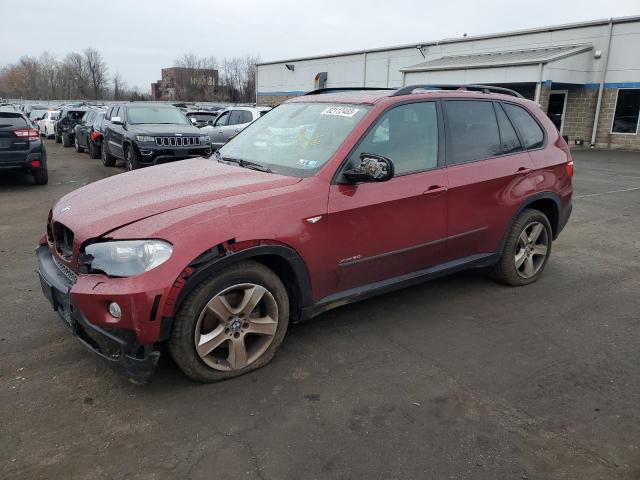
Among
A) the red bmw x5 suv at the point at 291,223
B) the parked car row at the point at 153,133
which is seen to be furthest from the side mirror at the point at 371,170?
the parked car row at the point at 153,133

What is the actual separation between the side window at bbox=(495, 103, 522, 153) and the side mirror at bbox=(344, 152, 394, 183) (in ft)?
5.66

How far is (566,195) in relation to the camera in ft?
17.0

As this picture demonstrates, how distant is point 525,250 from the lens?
4.96 metres

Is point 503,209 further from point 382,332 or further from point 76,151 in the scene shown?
point 76,151

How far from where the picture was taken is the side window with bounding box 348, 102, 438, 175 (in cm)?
375

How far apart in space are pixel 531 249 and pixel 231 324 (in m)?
3.24

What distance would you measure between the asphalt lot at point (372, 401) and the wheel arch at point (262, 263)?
1.52 feet

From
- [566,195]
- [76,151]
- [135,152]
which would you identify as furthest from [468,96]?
[76,151]

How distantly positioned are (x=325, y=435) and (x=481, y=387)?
1.11 metres

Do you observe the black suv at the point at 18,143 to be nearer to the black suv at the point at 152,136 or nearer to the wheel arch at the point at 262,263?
the black suv at the point at 152,136

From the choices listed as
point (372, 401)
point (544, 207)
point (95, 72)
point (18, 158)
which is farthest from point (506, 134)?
→ point (95, 72)

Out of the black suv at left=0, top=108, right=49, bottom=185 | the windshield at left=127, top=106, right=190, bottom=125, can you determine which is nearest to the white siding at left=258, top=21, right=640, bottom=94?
the windshield at left=127, top=106, right=190, bottom=125

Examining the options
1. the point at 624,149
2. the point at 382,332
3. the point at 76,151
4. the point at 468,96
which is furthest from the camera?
the point at 624,149

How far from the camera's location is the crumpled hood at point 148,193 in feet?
10.2
